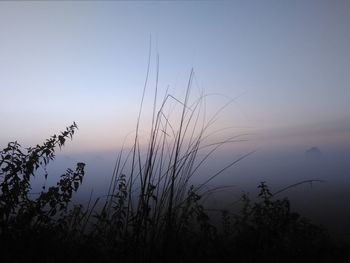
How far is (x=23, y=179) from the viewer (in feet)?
8.89

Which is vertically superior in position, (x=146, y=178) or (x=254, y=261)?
(x=146, y=178)

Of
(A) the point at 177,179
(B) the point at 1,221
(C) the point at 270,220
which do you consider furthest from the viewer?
(C) the point at 270,220

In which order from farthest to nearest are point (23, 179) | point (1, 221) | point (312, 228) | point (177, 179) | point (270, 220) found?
point (312, 228) → point (270, 220) → point (23, 179) → point (1, 221) → point (177, 179)

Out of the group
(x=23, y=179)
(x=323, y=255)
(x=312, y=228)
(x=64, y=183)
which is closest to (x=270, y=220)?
(x=323, y=255)

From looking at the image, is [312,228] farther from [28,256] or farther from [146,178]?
[28,256]

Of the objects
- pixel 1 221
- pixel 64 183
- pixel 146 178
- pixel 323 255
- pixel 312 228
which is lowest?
pixel 323 255

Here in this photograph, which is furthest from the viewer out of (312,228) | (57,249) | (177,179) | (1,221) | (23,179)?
(312,228)

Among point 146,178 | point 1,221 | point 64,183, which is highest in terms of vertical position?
point 64,183

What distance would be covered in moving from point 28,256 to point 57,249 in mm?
296

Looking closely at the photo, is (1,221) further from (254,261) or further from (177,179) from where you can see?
(254,261)

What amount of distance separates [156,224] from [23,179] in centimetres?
155

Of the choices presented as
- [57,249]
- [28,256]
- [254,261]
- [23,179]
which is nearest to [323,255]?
[254,261]

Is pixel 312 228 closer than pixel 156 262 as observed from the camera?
No

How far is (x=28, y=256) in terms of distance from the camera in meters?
1.95
